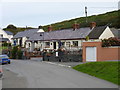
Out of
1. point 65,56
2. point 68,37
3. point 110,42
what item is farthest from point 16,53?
point 110,42

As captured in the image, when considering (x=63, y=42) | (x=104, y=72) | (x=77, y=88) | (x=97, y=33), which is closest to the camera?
(x=77, y=88)

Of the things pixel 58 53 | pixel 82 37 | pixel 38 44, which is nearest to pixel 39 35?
pixel 38 44

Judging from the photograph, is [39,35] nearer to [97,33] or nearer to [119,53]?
[97,33]

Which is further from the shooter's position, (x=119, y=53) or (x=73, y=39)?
(x=73, y=39)

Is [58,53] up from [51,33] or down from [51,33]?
down

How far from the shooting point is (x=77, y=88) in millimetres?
13016

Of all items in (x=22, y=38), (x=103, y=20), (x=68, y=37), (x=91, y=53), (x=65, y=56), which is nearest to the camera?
(x=91, y=53)

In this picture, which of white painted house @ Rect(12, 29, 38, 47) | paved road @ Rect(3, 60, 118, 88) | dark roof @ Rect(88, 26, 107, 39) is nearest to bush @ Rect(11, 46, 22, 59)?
dark roof @ Rect(88, 26, 107, 39)

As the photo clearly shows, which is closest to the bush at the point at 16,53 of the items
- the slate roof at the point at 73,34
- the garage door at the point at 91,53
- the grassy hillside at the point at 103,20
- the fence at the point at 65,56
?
the slate roof at the point at 73,34

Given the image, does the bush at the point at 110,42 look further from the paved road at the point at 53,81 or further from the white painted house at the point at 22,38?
the white painted house at the point at 22,38

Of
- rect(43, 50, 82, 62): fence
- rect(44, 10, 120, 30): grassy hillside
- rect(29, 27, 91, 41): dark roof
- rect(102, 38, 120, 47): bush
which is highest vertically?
rect(44, 10, 120, 30): grassy hillside

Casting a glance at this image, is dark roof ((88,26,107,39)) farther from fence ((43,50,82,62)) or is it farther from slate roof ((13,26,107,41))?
fence ((43,50,82,62))

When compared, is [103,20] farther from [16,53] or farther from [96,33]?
[16,53]

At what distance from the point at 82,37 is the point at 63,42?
17.8 feet
